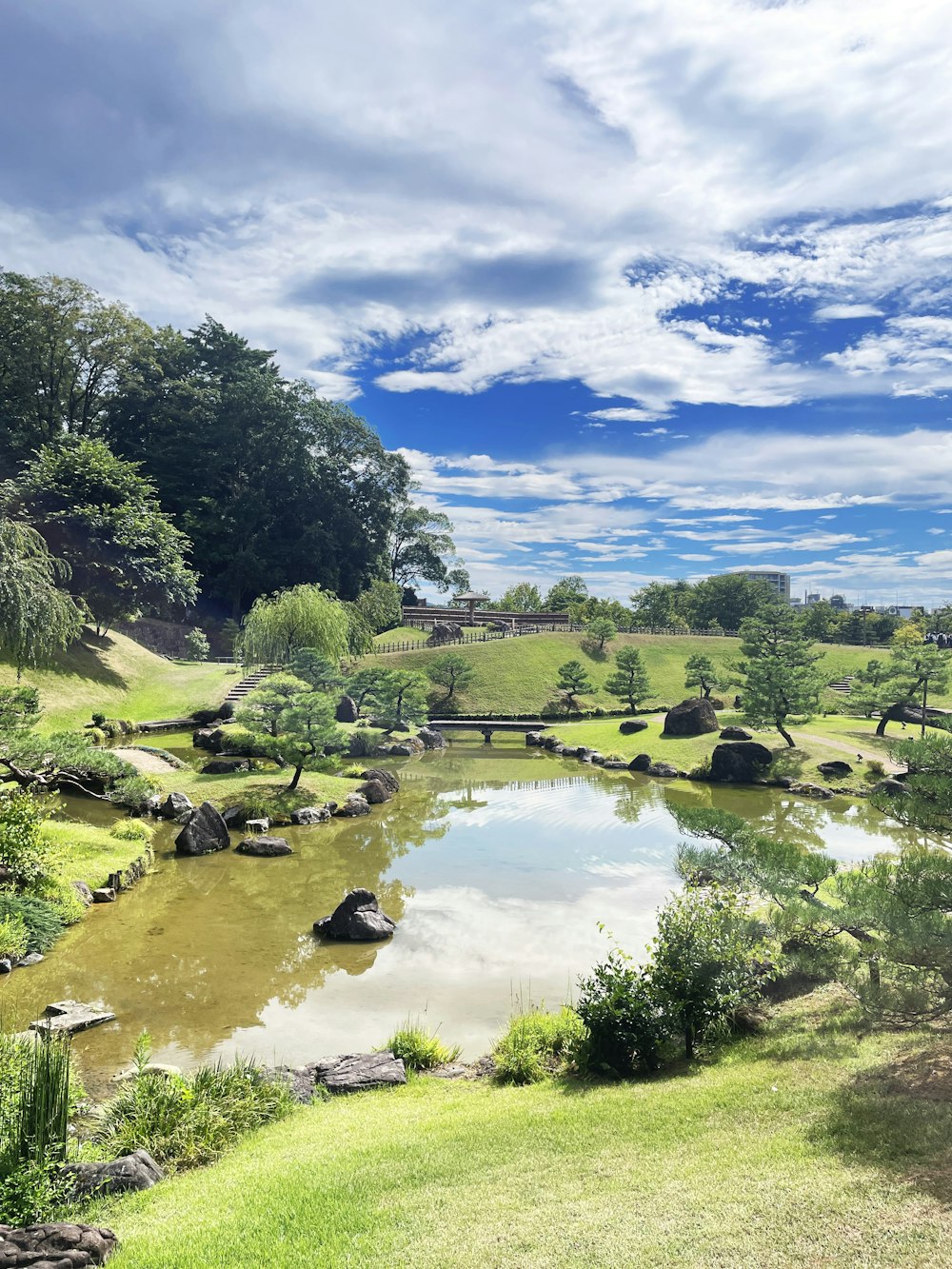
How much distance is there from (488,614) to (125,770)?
51918 millimetres

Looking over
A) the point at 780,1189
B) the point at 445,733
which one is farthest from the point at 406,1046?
the point at 445,733

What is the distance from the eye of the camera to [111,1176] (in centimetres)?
540

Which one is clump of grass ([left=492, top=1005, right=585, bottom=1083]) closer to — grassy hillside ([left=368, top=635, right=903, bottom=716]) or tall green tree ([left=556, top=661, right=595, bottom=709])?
grassy hillside ([left=368, top=635, right=903, bottom=716])

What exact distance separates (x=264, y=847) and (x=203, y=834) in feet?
4.48

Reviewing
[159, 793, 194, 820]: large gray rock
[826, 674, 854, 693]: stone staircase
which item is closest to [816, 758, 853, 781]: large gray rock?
[159, 793, 194, 820]: large gray rock

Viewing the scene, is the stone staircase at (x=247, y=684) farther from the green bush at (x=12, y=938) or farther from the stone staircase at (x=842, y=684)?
the stone staircase at (x=842, y=684)

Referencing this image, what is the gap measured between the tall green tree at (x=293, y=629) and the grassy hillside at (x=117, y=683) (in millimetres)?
2188

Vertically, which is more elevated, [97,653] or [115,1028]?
[97,653]

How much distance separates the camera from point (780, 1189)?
14.7 ft

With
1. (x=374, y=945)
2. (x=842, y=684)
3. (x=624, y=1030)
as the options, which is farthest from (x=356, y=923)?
(x=842, y=684)

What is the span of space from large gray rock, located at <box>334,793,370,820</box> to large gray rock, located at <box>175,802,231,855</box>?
3.97m

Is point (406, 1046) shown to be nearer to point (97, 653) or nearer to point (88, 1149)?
point (88, 1149)


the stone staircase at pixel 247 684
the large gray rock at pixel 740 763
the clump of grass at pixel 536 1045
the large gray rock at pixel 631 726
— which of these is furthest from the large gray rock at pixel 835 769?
the stone staircase at pixel 247 684

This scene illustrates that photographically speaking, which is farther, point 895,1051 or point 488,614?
point 488,614
